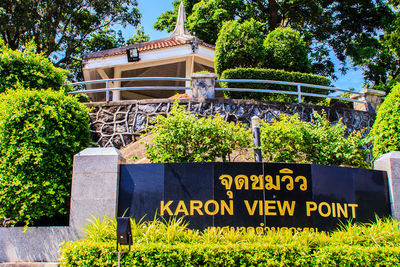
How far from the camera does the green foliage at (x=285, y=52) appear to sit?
14.0 m

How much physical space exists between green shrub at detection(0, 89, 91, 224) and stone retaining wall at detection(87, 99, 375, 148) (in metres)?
2.93

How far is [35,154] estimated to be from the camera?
6719 mm

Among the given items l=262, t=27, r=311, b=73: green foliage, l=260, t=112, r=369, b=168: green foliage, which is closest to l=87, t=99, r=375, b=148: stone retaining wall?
l=260, t=112, r=369, b=168: green foliage

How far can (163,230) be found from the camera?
594cm

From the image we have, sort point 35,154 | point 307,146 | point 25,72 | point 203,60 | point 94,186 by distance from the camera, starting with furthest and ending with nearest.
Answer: point 203,60
point 25,72
point 307,146
point 35,154
point 94,186

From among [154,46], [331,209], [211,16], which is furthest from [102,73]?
[331,209]

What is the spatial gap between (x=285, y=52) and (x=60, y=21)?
1612 centimetres

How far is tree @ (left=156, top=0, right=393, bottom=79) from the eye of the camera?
843 inches

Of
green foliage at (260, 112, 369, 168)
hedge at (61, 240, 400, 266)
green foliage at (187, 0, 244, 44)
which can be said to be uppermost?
green foliage at (187, 0, 244, 44)

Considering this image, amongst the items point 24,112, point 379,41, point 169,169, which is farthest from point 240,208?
point 379,41

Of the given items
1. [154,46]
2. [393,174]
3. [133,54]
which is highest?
[154,46]

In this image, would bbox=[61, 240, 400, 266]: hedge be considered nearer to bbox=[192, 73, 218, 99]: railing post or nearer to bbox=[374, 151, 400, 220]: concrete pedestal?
bbox=[374, 151, 400, 220]: concrete pedestal

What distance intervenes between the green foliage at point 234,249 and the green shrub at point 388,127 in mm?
2599

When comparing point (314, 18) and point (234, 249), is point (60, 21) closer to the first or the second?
point (314, 18)
